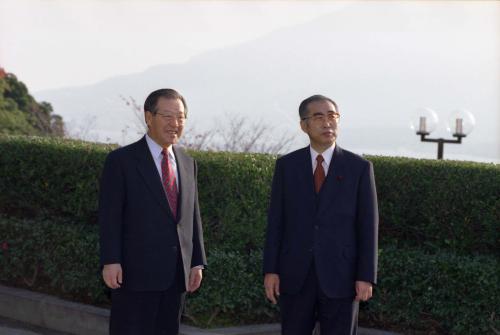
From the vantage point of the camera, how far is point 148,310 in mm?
4691

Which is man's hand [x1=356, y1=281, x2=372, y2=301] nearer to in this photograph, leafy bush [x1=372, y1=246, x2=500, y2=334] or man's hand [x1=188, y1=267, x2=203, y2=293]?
man's hand [x1=188, y1=267, x2=203, y2=293]

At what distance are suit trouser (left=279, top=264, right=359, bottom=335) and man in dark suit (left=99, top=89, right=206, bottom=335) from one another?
2.30 feet

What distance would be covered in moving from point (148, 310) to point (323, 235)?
1.20m

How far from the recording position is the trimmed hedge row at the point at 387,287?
6203mm

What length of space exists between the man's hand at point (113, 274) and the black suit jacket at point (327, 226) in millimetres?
872

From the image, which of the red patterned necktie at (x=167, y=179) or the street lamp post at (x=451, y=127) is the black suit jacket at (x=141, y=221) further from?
the street lamp post at (x=451, y=127)

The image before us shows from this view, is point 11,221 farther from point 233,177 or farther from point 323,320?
point 323,320

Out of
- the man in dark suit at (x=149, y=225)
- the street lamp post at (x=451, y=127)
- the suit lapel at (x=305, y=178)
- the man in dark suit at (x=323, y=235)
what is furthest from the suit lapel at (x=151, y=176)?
the street lamp post at (x=451, y=127)

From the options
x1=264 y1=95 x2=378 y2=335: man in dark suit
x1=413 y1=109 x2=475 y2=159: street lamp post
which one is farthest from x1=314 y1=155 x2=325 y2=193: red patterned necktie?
x1=413 y1=109 x2=475 y2=159: street lamp post

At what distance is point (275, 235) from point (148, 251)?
0.78 metres

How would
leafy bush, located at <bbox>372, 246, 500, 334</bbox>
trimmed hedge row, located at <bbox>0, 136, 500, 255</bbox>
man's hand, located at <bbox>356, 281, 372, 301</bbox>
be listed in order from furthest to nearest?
1. trimmed hedge row, located at <bbox>0, 136, 500, 255</bbox>
2. leafy bush, located at <bbox>372, 246, 500, 334</bbox>
3. man's hand, located at <bbox>356, 281, 372, 301</bbox>

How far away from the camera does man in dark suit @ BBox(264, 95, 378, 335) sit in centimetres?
434

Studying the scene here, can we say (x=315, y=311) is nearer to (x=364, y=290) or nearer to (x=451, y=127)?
(x=364, y=290)

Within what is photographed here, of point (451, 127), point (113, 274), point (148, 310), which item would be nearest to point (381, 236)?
point (148, 310)
